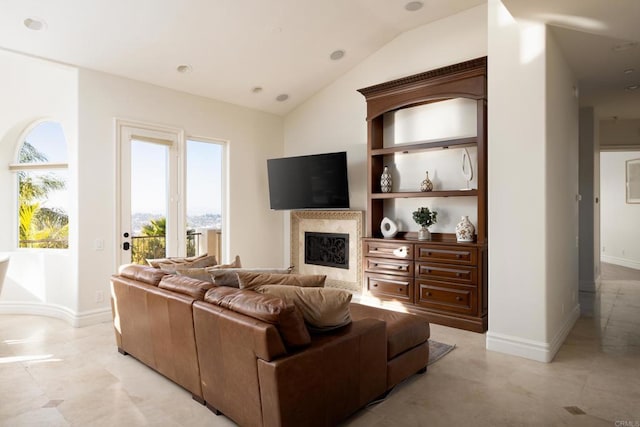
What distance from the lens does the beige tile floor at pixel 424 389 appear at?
2486mm

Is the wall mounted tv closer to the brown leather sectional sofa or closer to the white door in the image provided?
the white door

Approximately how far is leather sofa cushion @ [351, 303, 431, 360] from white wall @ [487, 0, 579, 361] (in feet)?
3.27

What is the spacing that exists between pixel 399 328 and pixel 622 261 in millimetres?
8493

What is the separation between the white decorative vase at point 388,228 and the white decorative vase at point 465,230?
0.85 m

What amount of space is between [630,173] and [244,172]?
27.7 feet

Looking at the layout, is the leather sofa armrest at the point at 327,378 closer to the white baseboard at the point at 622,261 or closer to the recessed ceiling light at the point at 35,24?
the recessed ceiling light at the point at 35,24

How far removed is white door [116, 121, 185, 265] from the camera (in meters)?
4.83

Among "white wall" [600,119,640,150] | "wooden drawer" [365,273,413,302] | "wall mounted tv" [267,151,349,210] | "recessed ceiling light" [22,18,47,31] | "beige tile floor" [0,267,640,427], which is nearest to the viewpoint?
"beige tile floor" [0,267,640,427]

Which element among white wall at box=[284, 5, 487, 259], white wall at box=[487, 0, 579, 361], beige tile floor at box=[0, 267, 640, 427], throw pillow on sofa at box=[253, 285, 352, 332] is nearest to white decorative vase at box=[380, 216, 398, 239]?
white wall at box=[284, 5, 487, 259]

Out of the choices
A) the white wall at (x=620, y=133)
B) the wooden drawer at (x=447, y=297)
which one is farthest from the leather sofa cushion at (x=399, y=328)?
the white wall at (x=620, y=133)

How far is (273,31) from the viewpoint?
4621mm

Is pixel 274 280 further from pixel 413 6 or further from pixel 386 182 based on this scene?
pixel 413 6

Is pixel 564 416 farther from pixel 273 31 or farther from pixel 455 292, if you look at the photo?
pixel 273 31

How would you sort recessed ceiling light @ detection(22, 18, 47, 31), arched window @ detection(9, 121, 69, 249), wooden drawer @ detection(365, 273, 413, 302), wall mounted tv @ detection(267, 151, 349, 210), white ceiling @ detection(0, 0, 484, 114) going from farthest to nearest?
wall mounted tv @ detection(267, 151, 349, 210) → arched window @ detection(9, 121, 69, 249) → wooden drawer @ detection(365, 273, 413, 302) → white ceiling @ detection(0, 0, 484, 114) → recessed ceiling light @ detection(22, 18, 47, 31)
